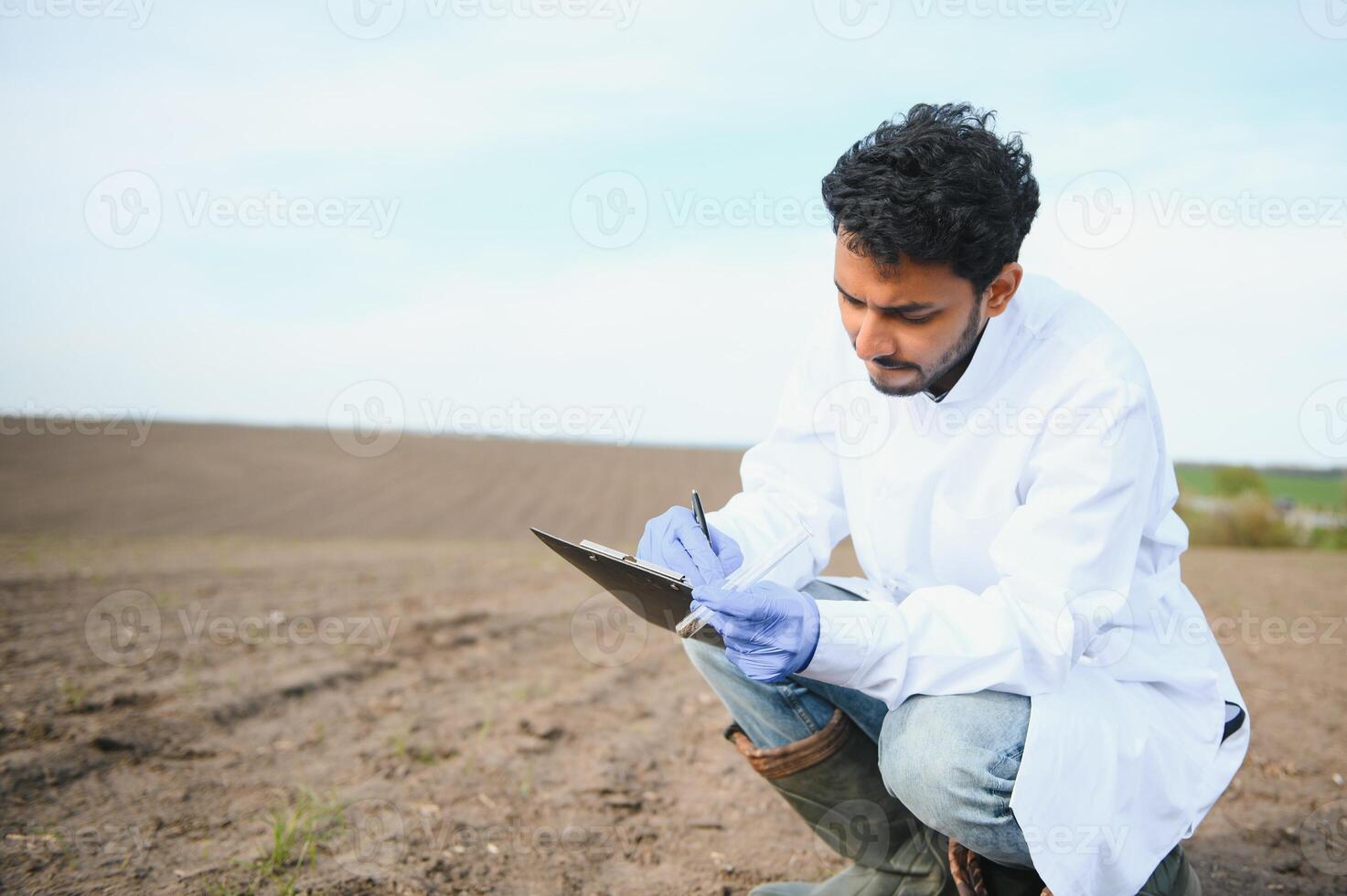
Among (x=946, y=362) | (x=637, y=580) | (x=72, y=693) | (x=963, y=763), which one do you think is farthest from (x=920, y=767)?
(x=72, y=693)

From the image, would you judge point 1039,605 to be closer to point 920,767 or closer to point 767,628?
point 920,767

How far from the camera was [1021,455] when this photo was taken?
199cm

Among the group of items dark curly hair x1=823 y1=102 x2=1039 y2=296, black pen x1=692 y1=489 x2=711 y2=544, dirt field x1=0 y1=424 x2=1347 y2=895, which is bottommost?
dirt field x1=0 y1=424 x2=1347 y2=895

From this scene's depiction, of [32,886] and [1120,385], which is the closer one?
[1120,385]

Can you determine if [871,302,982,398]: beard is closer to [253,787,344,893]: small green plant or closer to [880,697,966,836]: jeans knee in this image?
[880,697,966,836]: jeans knee

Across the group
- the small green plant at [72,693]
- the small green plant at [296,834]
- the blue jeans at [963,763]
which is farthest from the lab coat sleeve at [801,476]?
the small green plant at [72,693]

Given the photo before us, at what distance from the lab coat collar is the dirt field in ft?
4.60

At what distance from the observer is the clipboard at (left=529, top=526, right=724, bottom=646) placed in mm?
1861

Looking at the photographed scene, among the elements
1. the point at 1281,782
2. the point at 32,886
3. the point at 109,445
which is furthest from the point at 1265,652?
the point at 109,445

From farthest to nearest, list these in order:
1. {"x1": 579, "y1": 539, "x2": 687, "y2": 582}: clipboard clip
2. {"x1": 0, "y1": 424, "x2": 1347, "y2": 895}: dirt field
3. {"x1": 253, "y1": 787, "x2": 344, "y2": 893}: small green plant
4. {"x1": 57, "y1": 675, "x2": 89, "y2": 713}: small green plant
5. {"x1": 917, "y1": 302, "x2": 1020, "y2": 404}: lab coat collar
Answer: {"x1": 57, "y1": 675, "x2": 89, "y2": 713}: small green plant
{"x1": 0, "y1": 424, "x2": 1347, "y2": 895}: dirt field
{"x1": 253, "y1": 787, "x2": 344, "y2": 893}: small green plant
{"x1": 917, "y1": 302, "x2": 1020, "y2": 404}: lab coat collar
{"x1": 579, "y1": 539, "x2": 687, "y2": 582}: clipboard clip

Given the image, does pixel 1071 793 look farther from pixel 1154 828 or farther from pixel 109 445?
pixel 109 445

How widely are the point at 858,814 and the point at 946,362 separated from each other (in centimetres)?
104

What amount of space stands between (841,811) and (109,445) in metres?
16.6

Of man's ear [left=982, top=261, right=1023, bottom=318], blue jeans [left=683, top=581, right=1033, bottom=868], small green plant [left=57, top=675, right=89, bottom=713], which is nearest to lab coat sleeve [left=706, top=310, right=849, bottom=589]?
man's ear [left=982, top=261, right=1023, bottom=318]
